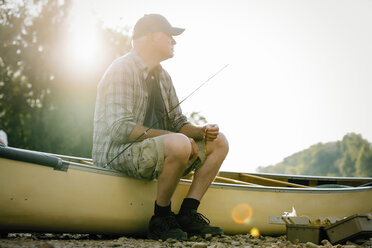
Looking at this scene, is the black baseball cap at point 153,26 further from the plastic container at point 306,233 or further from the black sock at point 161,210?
the plastic container at point 306,233

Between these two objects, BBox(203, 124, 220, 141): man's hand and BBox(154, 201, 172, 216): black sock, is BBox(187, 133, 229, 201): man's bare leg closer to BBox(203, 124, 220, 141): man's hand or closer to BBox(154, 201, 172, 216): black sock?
BBox(203, 124, 220, 141): man's hand

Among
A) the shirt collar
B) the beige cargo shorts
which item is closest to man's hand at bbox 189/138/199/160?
the beige cargo shorts

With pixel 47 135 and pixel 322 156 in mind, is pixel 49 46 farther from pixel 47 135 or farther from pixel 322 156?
pixel 322 156

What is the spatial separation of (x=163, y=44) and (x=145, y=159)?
1.20 meters

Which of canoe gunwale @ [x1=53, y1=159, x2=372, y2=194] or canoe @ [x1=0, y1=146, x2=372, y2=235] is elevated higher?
canoe gunwale @ [x1=53, y1=159, x2=372, y2=194]

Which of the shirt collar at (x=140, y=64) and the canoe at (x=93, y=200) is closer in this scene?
the canoe at (x=93, y=200)

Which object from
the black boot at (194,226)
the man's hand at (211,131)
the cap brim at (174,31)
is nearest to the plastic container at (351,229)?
the black boot at (194,226)

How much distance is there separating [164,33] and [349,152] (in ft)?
198

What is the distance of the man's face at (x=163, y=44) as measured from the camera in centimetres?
390

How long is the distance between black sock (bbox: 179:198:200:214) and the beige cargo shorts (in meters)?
0.36

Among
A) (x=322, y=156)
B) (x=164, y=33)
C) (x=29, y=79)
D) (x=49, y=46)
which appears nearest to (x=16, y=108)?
(x=29, y=79)

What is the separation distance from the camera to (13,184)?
10.6 feet

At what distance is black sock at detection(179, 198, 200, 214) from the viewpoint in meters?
3.68

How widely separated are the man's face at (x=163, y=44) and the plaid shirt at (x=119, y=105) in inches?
8.5
